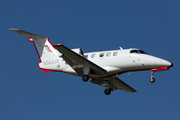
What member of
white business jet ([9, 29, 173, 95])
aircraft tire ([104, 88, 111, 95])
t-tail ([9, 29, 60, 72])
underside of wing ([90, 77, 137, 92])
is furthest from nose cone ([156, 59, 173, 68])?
t-tail ([9, 29, 60, 72])

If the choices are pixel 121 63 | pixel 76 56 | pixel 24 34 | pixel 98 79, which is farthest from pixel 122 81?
pixel 24 34

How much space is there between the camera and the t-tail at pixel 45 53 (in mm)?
28844

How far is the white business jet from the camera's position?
25.5 m

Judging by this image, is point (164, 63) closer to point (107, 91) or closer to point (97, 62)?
point (97, 62)

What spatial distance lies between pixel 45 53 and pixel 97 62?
5.45 meters

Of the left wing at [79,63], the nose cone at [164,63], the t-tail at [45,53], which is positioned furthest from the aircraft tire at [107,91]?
the nose cone at [164,63]

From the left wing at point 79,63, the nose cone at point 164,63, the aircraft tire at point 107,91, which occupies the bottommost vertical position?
the aircraft tire at point 107,91

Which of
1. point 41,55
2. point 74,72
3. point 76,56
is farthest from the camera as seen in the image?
point 41,55

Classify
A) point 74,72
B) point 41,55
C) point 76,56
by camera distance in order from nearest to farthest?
point 76,56 < point 74,72 < point 41,55

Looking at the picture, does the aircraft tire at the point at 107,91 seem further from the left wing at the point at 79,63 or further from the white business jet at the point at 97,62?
the left wing at the point at 79,63

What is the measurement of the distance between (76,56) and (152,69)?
6381mm

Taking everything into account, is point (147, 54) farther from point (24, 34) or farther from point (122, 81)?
point (24, 34)

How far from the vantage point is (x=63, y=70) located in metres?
28.3

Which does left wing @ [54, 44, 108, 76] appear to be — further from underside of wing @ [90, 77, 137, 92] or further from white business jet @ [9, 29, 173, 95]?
underside of wing @ [90, 77, 137, 92]
